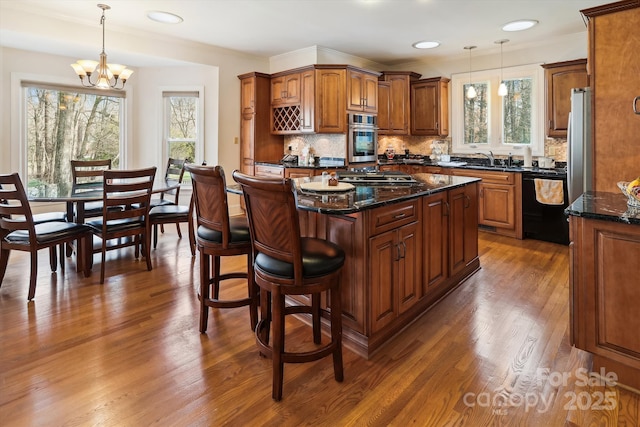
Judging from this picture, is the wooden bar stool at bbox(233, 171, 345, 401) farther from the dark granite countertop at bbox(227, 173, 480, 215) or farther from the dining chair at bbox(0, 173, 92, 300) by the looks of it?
the dining chair at bbox(0, 173, 92, 300)

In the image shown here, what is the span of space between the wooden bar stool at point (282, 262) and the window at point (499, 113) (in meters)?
4.84

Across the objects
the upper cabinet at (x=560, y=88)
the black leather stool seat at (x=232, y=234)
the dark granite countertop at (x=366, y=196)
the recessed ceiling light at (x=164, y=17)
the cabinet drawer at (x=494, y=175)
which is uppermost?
the recessed ceiling light at (x=164, y=17)

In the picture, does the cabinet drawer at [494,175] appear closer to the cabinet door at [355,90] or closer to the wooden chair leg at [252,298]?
the cabinet door at [355,90]

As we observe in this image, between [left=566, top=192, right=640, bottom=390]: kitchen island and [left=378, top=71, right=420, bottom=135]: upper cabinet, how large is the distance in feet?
15.1

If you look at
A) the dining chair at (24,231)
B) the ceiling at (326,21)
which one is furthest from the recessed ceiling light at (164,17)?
the dining chair at (24,231)

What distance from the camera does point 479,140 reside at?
19.9 ft

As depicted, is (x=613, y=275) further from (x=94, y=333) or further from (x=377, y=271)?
(x=94, y=333)

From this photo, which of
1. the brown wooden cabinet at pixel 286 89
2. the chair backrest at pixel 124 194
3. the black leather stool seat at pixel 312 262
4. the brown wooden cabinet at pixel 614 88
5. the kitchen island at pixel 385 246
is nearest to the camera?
the black leather stool seat at pixel 312 262

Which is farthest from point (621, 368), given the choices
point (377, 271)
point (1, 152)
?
point (1, 152)

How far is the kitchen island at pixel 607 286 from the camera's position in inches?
68.5

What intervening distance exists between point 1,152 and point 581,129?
613 centimetres

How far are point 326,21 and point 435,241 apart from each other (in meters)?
3.12

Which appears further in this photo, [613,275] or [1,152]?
[1,152]

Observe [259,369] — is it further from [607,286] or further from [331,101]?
[331,101]
